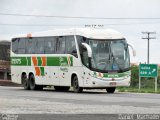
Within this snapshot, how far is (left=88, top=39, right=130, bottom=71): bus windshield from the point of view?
30.6 meters

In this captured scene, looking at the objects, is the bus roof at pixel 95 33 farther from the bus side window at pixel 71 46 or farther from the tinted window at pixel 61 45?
the tinted window at pixel 61 45

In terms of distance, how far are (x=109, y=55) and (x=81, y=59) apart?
1.47 m

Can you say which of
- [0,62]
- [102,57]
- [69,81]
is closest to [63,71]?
[69,81]

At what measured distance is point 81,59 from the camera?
3105 cm

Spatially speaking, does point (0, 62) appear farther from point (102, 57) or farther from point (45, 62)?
point (102, 57)

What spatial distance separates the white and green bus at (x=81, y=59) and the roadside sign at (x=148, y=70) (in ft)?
18.2

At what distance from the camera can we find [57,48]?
109 feet

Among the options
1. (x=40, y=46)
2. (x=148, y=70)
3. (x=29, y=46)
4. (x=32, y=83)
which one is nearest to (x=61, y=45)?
(x=40, y=46)

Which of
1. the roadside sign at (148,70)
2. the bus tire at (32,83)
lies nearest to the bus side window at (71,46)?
the bus tire at (32,83)

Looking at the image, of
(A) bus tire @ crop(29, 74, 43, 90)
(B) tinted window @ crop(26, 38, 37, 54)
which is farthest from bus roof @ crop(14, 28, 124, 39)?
(A) bus tire @ crop(29, 74, 43, 90)

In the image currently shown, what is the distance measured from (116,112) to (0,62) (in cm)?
4743

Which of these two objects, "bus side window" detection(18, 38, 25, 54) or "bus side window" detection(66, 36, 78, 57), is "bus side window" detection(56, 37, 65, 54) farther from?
"bus side window" detection(18, 38, 25, 54)

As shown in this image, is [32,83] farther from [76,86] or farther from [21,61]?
[76,86]

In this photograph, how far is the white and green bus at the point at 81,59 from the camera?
3058 centimetres
